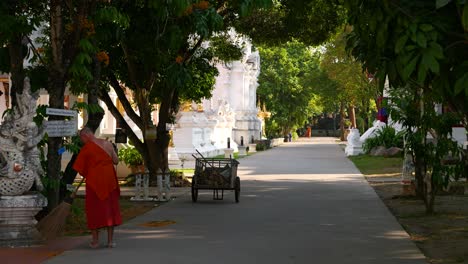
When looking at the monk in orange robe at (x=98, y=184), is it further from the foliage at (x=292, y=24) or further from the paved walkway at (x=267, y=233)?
the foliage at (x=292, y=24)

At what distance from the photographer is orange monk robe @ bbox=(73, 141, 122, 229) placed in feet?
31.0

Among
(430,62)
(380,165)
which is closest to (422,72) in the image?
(430,62)

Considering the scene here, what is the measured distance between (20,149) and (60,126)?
3.81 ft

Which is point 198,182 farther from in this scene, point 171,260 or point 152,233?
point 171,260

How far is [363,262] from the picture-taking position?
8.84m

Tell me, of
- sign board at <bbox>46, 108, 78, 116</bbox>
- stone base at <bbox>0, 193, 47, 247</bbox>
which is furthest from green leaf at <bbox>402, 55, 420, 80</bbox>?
sign board at <bbox>46, 108, 78, 116</bbox>

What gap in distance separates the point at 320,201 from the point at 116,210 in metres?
7.97

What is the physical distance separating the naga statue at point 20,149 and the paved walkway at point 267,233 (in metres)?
1.17

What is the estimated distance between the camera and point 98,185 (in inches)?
371

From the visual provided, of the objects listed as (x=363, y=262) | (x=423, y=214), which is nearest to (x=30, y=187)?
(x=363, y=262)

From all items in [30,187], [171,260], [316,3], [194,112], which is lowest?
[171,260]

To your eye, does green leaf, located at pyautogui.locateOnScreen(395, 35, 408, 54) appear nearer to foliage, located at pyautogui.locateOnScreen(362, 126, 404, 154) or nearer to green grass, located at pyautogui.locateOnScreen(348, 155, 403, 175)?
green grass, located at pyautogui.locateOnScreen(348, 155, 403, 175)

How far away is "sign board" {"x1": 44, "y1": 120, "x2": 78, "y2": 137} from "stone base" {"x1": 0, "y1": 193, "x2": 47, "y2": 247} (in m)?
1.26

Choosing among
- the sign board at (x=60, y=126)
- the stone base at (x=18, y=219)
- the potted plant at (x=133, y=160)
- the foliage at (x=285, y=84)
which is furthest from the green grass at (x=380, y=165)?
the foliage at (x=285, y=84)
